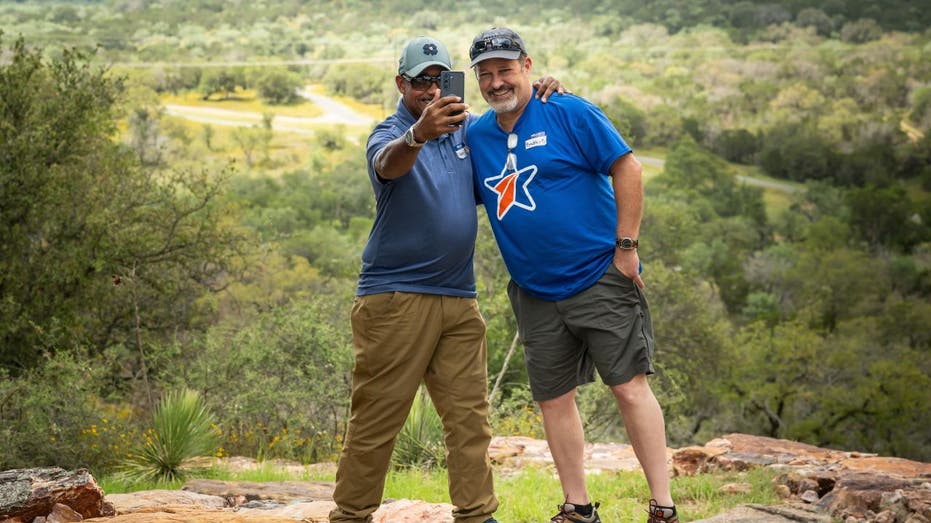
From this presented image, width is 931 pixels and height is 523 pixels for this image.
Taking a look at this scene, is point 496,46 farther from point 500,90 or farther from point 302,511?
point 302,511

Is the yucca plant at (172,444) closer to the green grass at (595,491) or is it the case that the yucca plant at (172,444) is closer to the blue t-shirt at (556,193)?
the green grass at (595,491)

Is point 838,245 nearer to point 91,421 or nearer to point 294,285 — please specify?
point 294,285

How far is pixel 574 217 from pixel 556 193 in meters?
0.11

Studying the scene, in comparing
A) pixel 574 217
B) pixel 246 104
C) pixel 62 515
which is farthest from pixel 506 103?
pixel 246 104

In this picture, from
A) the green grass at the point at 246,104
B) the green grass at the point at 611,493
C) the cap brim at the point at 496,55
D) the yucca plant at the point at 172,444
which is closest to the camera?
the cap brim at the point at 496,55

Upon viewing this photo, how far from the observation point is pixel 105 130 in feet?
56.3

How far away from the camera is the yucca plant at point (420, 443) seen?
6453 mm

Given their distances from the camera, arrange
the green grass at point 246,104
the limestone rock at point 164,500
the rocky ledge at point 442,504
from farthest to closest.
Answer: the green grass at point 246,104 < the limestone rock at point 164,500 < the rocky ledge at point 442,504

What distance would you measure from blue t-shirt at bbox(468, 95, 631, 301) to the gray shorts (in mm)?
71

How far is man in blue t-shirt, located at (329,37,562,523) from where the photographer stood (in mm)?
3420

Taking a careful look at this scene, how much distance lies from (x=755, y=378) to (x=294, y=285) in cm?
1489

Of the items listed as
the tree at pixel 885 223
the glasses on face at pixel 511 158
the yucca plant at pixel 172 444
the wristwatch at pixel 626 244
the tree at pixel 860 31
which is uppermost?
the tree at pixel 860 31

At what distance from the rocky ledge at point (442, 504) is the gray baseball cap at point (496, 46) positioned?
1.84 meters

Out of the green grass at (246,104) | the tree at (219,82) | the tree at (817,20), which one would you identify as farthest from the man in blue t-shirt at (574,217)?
the tree at (817,20)
